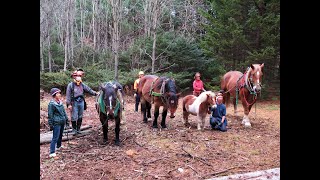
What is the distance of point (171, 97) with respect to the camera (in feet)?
21.9

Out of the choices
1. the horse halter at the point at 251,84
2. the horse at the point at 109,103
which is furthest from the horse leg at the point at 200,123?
the horse at the point at 109,103

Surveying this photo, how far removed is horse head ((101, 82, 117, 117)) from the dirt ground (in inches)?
32.4

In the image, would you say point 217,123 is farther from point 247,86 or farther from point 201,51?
point 201,51

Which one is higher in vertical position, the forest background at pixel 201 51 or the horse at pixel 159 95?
the forest background at pixel 201 51

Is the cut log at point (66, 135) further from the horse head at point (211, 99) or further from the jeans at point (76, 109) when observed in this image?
the horse head at point (211, 99)

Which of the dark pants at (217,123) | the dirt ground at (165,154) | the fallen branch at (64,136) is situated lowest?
the dirt ground at (165,154)

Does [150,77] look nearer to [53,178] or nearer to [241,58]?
[53,178]

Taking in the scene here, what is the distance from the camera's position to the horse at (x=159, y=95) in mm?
6672

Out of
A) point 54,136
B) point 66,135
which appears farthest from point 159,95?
point 54,136

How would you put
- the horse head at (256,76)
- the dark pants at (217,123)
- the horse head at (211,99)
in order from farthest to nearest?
1. the dark pants at (217,123)
2. the horse head at (256,76)
3. the horse head at (211,99)

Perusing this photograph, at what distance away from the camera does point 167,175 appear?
4461mm

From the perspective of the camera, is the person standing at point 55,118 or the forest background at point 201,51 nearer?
the person standing at point 55,118
